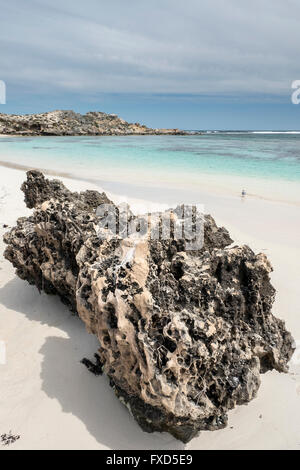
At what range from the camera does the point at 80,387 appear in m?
3.46

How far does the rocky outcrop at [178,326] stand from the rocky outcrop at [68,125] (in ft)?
235

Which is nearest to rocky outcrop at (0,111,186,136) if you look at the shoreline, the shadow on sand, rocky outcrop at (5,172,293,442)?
the shoreline

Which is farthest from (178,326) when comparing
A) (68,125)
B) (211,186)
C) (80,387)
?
(68,125)

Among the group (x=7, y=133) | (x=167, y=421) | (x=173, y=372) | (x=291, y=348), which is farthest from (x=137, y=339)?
(x=7, y=133)

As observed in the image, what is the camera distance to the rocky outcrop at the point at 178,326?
260 centimetres

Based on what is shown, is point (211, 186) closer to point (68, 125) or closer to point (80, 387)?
point (80, 387)

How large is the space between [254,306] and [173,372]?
1.16m

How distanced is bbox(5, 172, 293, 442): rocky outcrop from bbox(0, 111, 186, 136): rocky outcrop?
71.5 meters

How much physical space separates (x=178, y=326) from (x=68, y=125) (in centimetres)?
8159

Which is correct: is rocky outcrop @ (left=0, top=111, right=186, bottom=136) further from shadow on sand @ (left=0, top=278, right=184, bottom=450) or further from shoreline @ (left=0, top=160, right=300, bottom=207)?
shadow on sand @ (left=0, top=278, right=184, bottom=450)

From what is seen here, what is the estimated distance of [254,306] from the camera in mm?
3195

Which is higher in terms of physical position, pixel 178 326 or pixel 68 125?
pixel 68 125

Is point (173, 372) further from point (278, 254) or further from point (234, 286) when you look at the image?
point (278, 254)

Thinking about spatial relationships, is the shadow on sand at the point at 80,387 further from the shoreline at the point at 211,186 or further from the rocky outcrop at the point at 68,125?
the rocky outcrop at the point at 68,125
